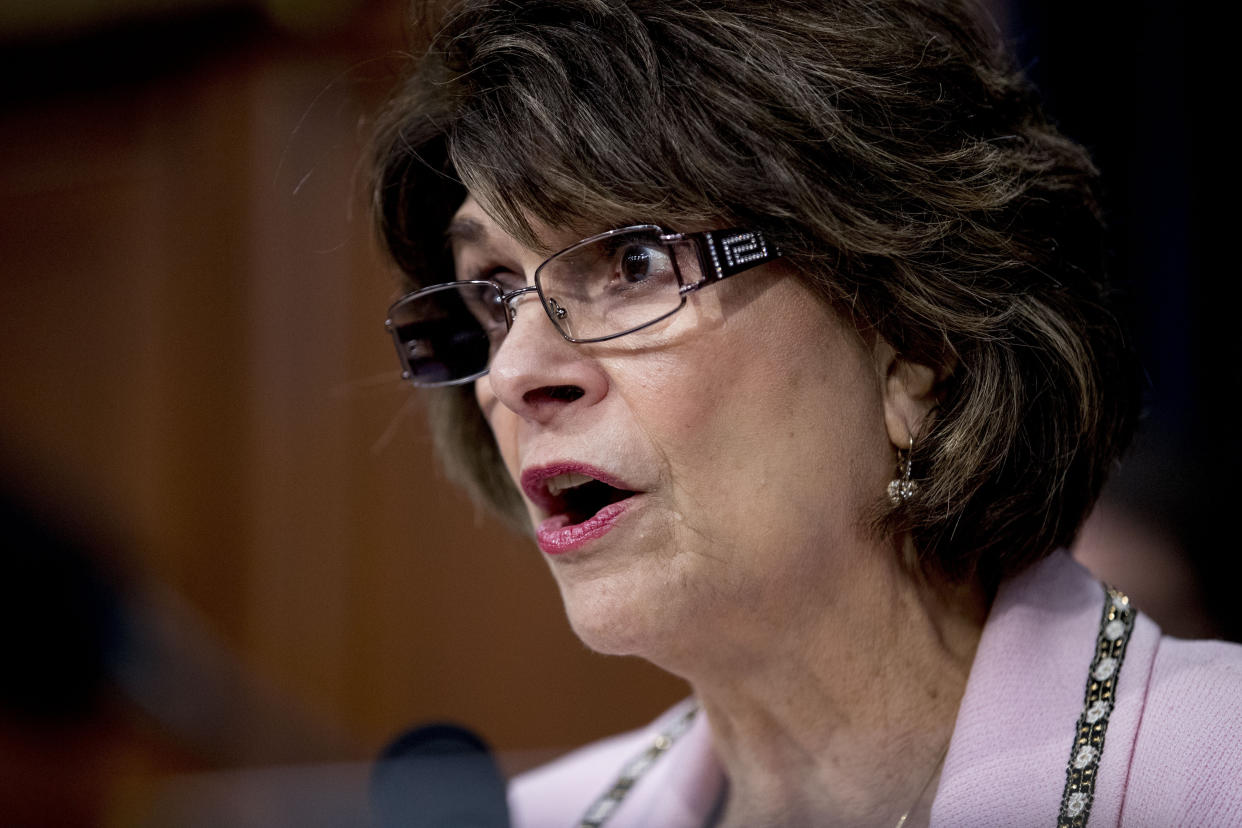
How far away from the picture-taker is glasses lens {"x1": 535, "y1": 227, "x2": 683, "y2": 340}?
1.12 metres

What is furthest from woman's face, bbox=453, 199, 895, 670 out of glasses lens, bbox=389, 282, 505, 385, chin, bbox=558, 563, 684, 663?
glasses lens, bbox=389, 282, 505, 385

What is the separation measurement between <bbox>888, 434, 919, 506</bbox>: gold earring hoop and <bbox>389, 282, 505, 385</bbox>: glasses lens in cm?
51

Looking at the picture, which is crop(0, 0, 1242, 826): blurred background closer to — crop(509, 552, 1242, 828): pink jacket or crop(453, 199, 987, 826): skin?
crop(453, 199, 987, 826): skin

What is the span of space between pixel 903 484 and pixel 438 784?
0.81 m

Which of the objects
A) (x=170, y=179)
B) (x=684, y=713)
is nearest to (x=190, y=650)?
→ (x=170, y=179)

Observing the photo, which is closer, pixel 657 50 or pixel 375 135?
pixel 657 50

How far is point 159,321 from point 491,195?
2.29 metres

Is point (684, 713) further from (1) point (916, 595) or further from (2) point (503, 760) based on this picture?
(2) point (503, 760)

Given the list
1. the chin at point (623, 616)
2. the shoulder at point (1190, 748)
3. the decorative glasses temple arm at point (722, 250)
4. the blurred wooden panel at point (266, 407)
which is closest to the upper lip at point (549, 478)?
the chin at point (623, 616)

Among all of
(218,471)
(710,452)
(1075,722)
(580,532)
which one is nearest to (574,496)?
(580,532)

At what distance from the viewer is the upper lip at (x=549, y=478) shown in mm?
1125

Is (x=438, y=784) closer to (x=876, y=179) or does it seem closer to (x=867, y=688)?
(x=867, y=688)

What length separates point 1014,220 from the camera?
122 centimetres

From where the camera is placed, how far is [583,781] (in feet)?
5.62
